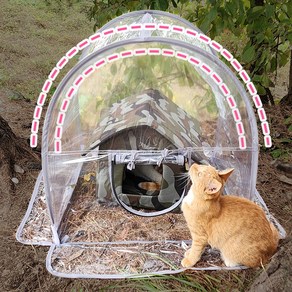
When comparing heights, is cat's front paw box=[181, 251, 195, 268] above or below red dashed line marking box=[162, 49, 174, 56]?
below

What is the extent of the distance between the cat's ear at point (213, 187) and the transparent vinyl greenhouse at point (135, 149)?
1.49 ft

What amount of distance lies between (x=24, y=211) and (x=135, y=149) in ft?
2.70

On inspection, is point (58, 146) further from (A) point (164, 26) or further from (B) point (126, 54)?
(A) point (164, 26)

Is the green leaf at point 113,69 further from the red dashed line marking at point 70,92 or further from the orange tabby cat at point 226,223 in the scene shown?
the orange tabby cat at point 226,223

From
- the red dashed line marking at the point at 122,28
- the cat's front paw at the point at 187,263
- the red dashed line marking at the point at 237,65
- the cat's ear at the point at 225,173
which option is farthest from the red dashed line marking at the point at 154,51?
the cat's front paw at the point at 187,263

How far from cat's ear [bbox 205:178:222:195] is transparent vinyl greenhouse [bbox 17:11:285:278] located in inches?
17.9

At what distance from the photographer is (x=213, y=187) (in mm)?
1988

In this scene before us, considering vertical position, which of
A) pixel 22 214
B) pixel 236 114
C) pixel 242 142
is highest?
pixel 236 114

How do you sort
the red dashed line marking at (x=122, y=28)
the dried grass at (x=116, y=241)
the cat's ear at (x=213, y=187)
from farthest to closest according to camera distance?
the red dashed line marking at (x=122, y=28)
the dried grass at (x=116, y=241)
the cat's ear at (x=213, y=187)

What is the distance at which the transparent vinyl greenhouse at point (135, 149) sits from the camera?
2299mm

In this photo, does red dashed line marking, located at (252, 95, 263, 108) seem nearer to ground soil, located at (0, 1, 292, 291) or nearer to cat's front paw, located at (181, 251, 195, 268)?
ground soil, located at (0, 1, 292, 291)

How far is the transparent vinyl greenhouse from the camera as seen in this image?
2.30m

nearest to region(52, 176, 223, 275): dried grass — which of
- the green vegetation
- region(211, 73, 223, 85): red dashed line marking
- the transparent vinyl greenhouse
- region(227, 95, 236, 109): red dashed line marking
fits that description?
the transparent vinyl greenhouse

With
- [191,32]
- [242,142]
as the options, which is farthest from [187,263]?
[191,32]
